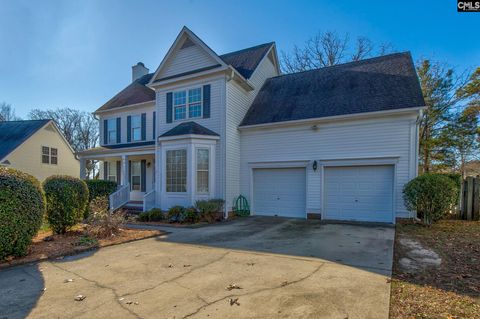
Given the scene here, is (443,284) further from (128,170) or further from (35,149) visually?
(35,149)

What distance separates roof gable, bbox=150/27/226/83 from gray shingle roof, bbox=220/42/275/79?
2022 mm

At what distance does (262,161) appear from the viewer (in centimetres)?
1240

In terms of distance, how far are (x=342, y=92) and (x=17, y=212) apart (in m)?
11.8

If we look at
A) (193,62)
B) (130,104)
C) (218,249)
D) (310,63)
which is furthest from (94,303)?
(310,63)

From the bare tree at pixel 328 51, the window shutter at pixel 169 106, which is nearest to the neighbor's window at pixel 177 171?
the window shutter at pixel 169 106

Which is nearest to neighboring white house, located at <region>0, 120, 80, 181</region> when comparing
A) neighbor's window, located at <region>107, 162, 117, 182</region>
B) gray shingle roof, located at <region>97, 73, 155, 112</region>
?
gray shingle roof, located at <region>97, 73, 155, 112</region>

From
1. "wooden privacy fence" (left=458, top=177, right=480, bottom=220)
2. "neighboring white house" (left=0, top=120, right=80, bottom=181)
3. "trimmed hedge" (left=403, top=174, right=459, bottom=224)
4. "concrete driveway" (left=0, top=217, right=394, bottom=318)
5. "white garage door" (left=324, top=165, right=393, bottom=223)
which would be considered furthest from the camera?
"neighboring white house" (left=0, top=120, right=80, bottom=181)

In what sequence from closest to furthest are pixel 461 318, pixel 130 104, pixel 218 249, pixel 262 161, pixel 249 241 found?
pixel 461 318 < pixel 218 249 < pixel 249 241 < pixel 262 161 < pixel 130 104

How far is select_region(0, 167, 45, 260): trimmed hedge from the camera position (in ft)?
16.9

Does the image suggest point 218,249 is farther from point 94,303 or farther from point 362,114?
point 362,114

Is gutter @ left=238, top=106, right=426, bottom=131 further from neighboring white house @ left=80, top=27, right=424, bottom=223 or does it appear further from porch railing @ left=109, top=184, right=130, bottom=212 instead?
porch railing @ left=109, top=184, right=130, bottom=212

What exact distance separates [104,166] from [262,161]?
435 inches

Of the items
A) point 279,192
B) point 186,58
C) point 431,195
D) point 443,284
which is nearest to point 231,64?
point 186,58

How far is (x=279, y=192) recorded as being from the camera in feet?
40.1
